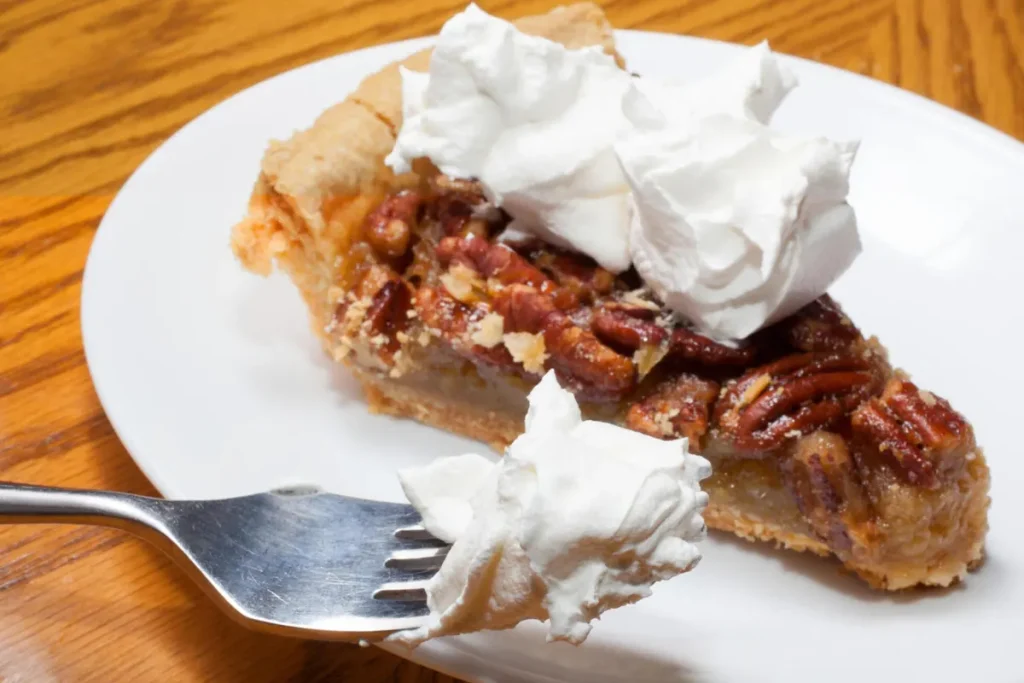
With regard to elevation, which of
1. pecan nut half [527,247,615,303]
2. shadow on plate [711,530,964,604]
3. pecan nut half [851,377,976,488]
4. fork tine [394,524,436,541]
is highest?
pecan nut half [527,247,615,303]

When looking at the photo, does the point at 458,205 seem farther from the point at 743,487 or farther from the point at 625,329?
the point at 743,487

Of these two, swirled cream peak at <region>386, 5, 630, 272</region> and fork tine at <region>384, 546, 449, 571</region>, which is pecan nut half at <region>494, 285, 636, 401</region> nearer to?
swirled cream peak at <region>386, 5, 630, 272</region>

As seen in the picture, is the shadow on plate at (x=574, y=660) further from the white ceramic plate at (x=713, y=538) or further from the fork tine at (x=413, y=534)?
the fork tine at (x=413, y=534)

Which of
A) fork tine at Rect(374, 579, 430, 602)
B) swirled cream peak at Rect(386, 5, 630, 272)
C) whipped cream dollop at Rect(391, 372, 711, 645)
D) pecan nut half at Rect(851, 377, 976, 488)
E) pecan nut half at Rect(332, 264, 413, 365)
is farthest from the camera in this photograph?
pecan nut half at Rect(332, 264, 413, 365)

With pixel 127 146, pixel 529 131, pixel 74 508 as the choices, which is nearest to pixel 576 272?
pixel 529 131

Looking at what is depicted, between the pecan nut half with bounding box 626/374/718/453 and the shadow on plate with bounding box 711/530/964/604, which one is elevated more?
the pecan nut half with bounding box 626/374/718/453

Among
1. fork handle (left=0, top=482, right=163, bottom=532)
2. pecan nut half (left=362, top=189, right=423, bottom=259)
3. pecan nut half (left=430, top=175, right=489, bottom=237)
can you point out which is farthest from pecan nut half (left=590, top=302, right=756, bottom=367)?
fork handle (left=0, top=482, right=163, bottom=532)

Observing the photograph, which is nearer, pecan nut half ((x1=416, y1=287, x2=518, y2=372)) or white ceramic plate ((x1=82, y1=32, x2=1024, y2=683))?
white ceramic plate ((x1=82, y1=32, x2=1024, y2=683))

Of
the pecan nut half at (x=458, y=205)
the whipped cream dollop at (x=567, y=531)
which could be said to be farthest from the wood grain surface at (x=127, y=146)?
the pecan nut half at (x=458, y=205)
